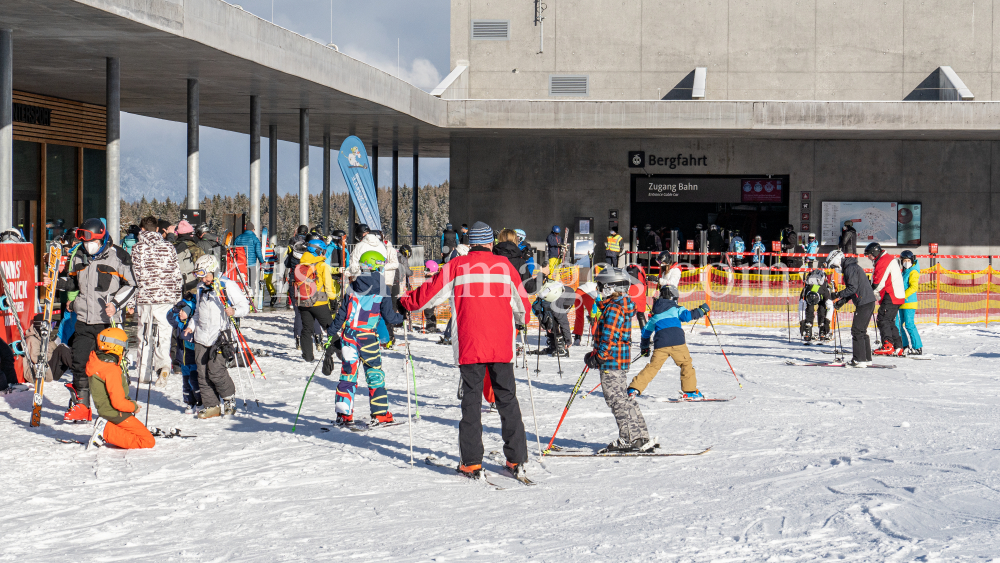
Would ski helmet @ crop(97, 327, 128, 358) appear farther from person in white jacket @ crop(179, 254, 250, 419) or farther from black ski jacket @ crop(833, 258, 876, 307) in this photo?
black ski jacket @ crop(833, 258, 876, 307)

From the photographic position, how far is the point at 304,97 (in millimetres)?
19938

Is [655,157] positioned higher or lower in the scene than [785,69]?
lower

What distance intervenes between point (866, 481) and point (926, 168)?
24.7 m

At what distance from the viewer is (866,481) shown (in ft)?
21.8

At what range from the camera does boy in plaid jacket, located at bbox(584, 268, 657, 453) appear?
761 centimetres

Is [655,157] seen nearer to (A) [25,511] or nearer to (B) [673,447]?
(B) [673,447]

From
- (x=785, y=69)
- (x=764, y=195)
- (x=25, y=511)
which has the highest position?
(x=785, y=69)

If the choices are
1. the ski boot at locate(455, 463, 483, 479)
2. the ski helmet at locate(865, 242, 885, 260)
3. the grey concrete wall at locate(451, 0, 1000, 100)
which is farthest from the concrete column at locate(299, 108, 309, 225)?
the ski boot at locate(455, 463, 483, 479)

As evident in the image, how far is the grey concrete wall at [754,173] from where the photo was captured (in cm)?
2853

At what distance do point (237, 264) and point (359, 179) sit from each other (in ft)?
10.2

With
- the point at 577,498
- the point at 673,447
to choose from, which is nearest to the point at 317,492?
the point at 577,498

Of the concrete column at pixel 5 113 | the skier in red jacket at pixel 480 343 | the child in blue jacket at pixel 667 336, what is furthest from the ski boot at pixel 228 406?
the concrete column at pixel 5 113

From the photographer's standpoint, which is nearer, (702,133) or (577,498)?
(577,498)

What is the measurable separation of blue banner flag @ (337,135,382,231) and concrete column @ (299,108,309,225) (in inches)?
99.8
